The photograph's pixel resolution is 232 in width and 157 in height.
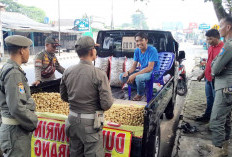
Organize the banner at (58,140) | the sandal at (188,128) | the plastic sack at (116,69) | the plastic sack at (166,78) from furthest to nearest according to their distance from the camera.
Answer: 1. the plastic sack at (116,69)
2. the plastic sack at (166,78)
3. the sandal at (188,128)
4. the banner at (58,140)

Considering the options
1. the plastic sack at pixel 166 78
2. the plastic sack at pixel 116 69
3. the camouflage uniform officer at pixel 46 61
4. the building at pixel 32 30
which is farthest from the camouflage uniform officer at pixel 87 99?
the building at pixel 32 30

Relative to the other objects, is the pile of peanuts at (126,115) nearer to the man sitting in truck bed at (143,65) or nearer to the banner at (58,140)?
the banner at (58,140)

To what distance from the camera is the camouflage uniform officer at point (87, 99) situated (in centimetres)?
201

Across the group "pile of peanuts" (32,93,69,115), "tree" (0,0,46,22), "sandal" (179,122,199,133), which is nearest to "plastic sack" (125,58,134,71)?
"sandal" (179,122,199,133)

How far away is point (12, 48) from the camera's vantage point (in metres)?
2.02

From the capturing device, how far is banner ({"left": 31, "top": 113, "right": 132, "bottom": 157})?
2170 mm

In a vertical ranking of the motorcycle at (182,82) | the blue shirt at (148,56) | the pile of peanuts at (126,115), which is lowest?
the motorcycle at (182,82)

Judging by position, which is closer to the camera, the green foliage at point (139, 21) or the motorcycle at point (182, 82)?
the motorcycle at point (182, 82)

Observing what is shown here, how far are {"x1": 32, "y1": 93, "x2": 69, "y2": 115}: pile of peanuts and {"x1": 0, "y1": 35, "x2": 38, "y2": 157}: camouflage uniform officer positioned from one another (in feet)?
3.10

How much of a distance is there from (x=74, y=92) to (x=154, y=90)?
2.52m

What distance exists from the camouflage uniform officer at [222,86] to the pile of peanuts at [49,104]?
226 cm

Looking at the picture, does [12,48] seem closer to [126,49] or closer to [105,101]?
[105,101]

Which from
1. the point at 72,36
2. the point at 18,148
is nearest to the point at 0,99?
the point at 18,148

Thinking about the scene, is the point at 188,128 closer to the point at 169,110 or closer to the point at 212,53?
the point at 169,110
